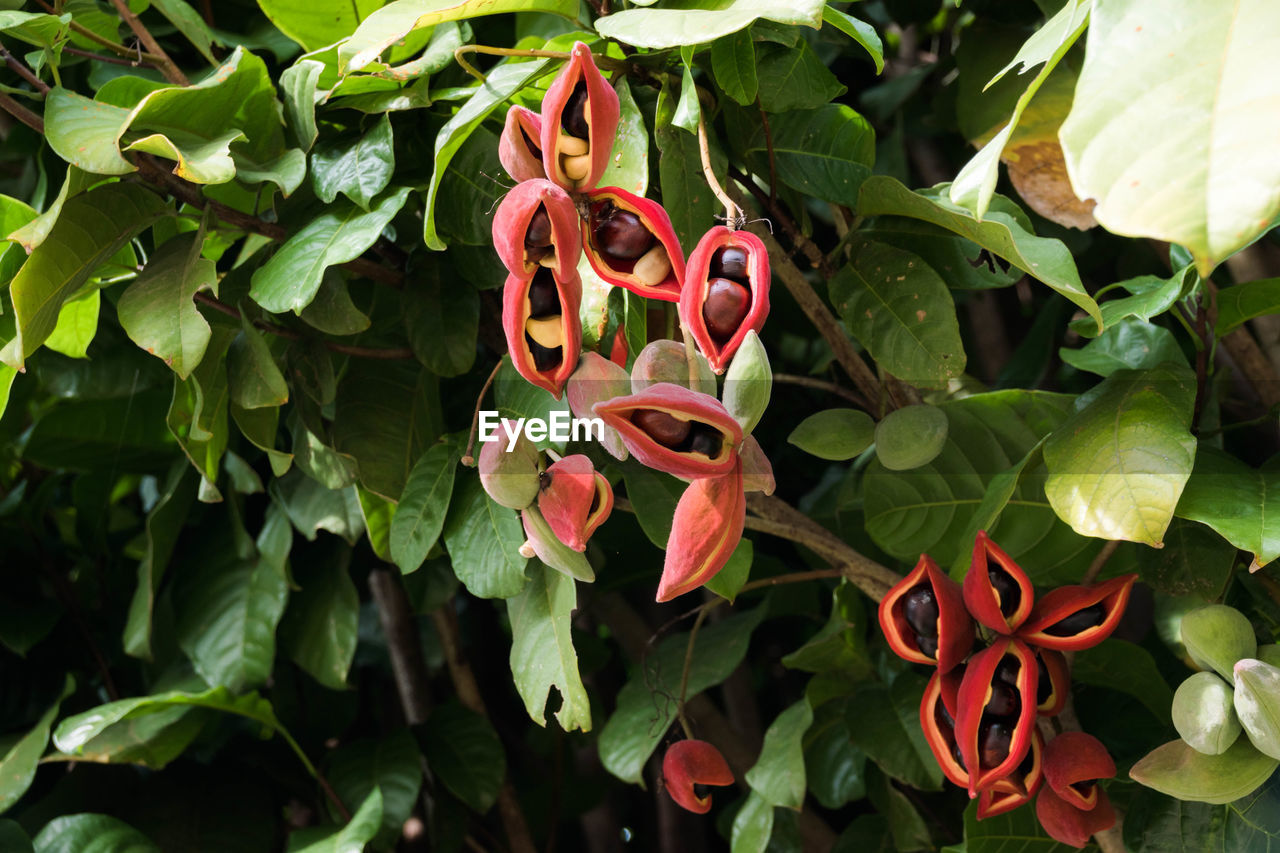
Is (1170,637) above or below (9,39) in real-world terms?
below

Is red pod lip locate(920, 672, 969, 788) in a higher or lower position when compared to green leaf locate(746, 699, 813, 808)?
higher

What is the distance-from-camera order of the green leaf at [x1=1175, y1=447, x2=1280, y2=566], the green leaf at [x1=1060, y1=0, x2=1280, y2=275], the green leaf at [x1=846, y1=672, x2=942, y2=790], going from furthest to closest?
1. the green leaf at [x1=846, y1=672, x2=942, y2=790]
2. the green leaf at [x1=1175, y1=447, x2=1280, y2=566]
3. the green leaf at [x1=1060, y1=0, x2=1280, y2=275]

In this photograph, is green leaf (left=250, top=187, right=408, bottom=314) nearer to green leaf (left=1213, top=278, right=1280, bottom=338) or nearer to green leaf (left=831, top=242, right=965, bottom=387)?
green leaf (left=831, top=242, right=965, bottom=387)

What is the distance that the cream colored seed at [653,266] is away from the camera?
0.42 m

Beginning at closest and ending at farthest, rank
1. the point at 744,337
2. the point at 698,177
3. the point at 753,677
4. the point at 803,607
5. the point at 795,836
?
the point at 744,337 → the point at 698,177 → the point at 795,836 → the point at 803,607 → the point at 753,677

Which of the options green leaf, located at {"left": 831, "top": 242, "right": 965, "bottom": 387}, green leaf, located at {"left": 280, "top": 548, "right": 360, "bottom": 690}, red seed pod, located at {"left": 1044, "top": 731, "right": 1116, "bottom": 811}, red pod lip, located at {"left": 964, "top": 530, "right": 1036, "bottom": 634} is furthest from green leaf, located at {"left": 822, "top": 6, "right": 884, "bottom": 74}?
green leaf, located at {"left": 280, "top": 548, "right": 360, "bottom": 690}

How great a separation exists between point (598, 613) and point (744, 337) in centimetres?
63

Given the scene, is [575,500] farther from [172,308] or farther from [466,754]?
[466,754]

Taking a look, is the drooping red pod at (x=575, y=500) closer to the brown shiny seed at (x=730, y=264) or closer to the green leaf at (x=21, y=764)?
the brown shiny seed at (x=730, y=264)

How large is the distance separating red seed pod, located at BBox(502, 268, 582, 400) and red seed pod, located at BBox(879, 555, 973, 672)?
227mm

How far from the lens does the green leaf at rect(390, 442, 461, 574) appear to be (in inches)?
23.7

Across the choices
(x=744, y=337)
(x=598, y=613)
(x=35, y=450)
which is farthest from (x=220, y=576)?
(x=744, y=337)

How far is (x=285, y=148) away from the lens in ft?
2.03

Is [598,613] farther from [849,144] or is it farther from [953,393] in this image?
[849,144]
